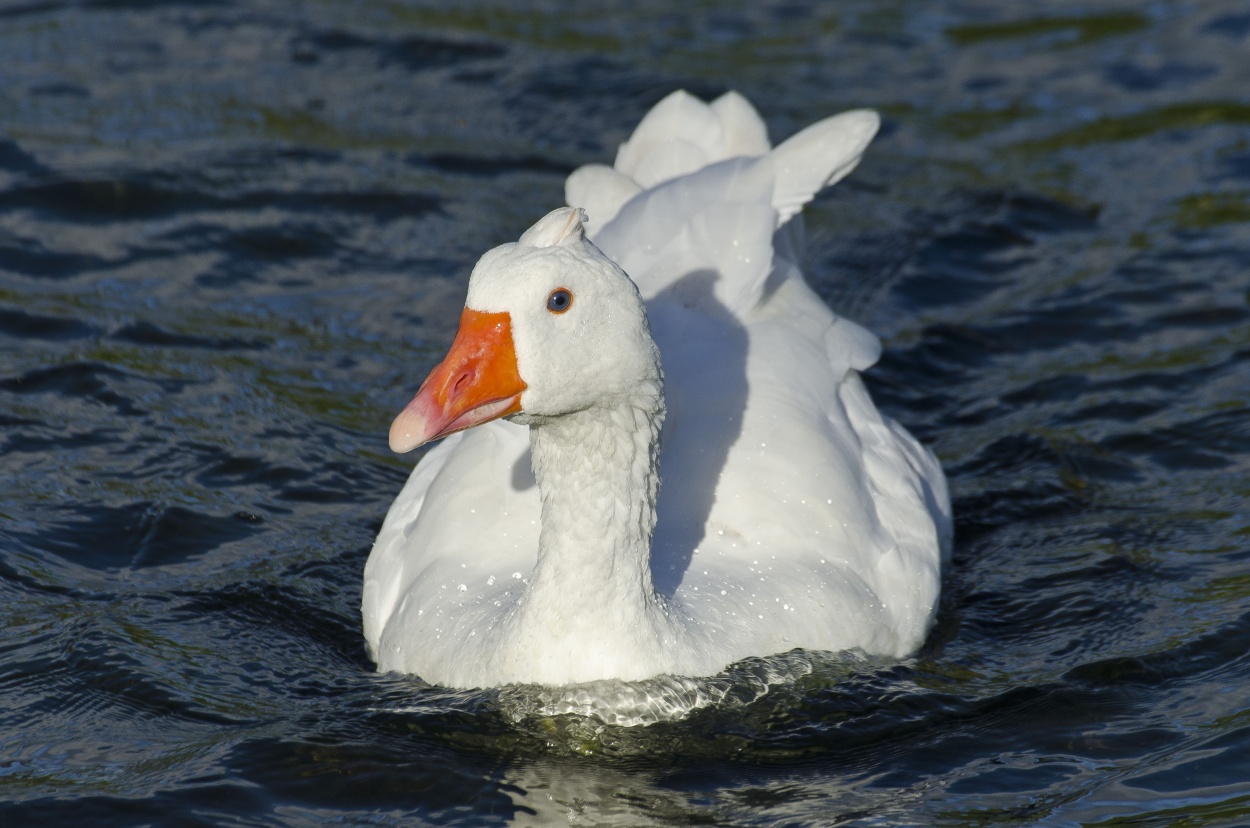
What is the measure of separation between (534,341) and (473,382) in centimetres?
25

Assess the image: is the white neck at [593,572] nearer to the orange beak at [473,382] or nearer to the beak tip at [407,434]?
the orange beak at [473,382]

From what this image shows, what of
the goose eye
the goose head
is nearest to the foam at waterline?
the goose head

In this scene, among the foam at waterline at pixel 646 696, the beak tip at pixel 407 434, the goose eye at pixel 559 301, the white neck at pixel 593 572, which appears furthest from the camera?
the foam at waterline at pixel 646 696

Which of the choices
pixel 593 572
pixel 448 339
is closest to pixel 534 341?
pixel 593 572

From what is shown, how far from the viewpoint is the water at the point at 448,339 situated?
586cm

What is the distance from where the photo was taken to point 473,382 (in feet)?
17.3

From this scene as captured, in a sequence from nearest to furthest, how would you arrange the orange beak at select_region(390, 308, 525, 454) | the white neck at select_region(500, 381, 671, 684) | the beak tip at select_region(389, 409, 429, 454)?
the beak tip at select_region(389, 409, 429, 454) → the orange beak at select_region(390, 308, 525, 454) → the white neck at select_region(500, 381, 671, 684)

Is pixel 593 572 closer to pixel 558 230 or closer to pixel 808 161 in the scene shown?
pixel 558 230

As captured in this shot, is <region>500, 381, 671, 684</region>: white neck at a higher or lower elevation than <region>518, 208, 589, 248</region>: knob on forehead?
lower

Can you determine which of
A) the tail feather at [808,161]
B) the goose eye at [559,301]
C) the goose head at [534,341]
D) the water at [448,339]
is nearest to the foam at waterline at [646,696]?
the water at [448,339]

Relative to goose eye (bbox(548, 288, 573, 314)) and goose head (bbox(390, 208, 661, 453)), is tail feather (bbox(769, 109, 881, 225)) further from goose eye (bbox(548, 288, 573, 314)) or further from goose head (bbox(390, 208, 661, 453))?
goose eye (bbox(548, 288, 573, 314))

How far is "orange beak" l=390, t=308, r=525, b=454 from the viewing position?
5.26m

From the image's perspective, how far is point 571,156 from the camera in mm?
11953

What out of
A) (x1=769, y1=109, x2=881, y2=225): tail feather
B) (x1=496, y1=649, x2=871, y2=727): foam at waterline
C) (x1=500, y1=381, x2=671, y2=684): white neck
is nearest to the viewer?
(x1=500, y1=381, x2=671, y2=684): white neck
